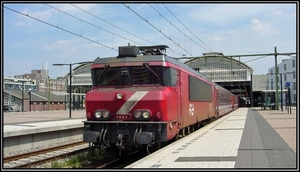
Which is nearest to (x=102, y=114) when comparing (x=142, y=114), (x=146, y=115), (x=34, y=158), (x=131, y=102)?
(x=131, y=102)

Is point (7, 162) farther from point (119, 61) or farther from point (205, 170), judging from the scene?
point (205, 170)

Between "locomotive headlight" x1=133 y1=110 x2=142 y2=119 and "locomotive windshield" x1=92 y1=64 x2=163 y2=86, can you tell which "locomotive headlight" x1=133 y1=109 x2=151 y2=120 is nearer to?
"locomotive headlight" x1=133 y1=110 x2=142 y2=119

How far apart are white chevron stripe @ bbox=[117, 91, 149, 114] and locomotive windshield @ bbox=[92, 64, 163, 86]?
0.59 m

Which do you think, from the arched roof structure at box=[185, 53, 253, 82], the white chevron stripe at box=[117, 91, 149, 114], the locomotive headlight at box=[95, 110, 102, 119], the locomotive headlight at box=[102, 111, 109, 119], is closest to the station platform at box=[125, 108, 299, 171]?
the white chevron stripe at box=[117, 91, 149, 114]

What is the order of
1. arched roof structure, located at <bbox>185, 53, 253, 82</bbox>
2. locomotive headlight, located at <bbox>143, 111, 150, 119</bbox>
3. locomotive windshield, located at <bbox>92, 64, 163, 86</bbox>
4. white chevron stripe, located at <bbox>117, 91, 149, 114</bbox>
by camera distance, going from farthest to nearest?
arched roof structure, located at <bbox>185, 53, 253, 82</bbox>, locomotive windshield, located at <bbox>92, 64, 163, 86</bbox>, white chevron stripe, located at <bbox>117, 91, 149, 114</bbox>, locomotive headlight, located at <bbox>143, 111, 150, 119</bbox>

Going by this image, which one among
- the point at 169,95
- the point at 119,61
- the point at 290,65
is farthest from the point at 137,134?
the point at 290,65

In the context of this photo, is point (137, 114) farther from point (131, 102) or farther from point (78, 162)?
point (78, 162)

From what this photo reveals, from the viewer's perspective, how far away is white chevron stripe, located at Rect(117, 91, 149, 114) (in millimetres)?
11070

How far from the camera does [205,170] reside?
317 inches

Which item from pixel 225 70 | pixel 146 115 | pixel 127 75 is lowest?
pixel 146 115

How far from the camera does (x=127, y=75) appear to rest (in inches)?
462

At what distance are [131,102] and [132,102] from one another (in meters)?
0.03

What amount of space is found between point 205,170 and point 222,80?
67.3 m

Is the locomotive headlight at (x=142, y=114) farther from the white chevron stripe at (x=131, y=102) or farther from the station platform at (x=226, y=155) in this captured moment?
the station platform at (x=226, y=155)
